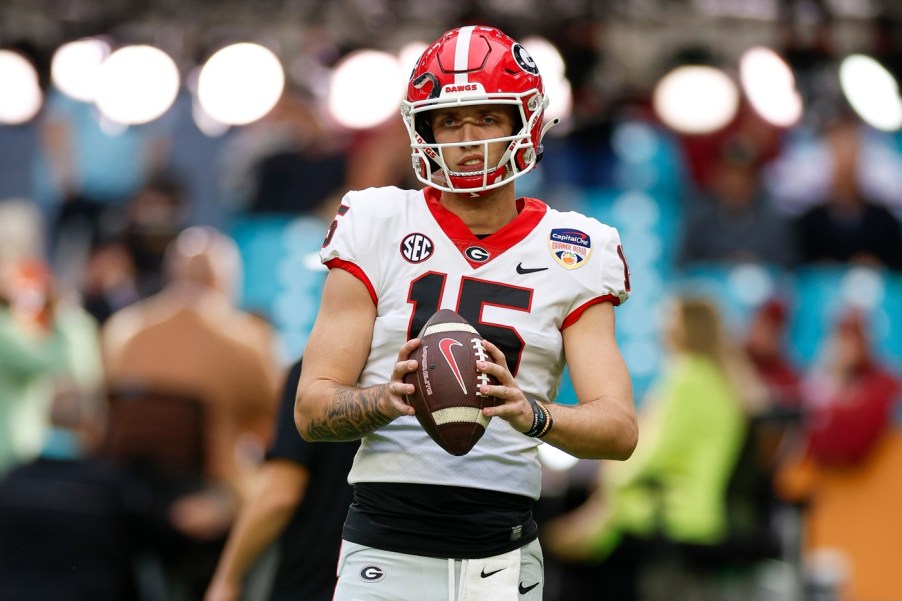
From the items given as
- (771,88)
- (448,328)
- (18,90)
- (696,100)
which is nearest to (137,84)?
(18,90)

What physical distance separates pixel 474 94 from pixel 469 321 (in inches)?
20.1

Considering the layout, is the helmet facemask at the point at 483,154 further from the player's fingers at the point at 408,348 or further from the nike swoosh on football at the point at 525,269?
the player's fingers at the point at 408,348

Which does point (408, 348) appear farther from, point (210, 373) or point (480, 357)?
point (210, 373)

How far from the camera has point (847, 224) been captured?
10391mm

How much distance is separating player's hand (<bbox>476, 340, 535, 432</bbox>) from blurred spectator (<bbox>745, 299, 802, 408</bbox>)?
6.53 m

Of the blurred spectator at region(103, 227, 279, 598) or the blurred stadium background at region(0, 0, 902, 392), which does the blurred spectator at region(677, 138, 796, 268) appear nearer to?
the blurred stadium background at region(0, 0, 902, 392)

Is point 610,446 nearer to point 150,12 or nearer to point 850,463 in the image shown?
point 850,463

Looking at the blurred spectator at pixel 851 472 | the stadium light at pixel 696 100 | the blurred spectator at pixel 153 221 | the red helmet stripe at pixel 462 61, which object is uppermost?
the stadium light at pixel 696 100

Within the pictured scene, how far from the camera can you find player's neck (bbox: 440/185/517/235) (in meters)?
3.28

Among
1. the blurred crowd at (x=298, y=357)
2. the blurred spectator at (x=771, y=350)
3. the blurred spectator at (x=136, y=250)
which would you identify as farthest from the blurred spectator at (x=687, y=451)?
the blurred spectator at (x=136, y=250)

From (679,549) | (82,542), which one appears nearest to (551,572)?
(679,549)

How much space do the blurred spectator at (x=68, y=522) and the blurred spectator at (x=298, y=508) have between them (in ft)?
7.07

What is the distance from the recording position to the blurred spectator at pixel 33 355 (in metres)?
7.37

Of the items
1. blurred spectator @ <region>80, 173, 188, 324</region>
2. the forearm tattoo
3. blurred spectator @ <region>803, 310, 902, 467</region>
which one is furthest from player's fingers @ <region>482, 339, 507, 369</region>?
blurred spectator @ <region>80, 173, 188, 324</region>
